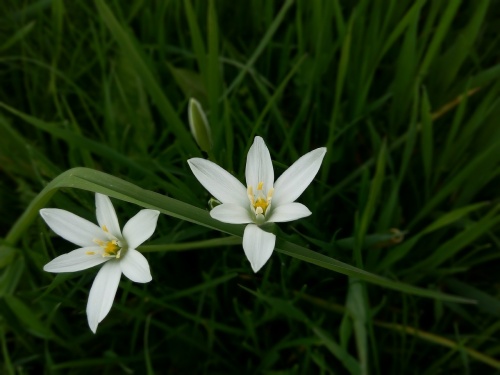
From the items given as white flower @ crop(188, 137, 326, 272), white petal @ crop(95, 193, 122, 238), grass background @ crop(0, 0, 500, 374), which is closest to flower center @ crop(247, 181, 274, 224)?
white flower @ crop(188, 137, 326, 272)

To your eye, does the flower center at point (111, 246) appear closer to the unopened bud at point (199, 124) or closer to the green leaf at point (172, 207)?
the green leaf at point (172, 207)

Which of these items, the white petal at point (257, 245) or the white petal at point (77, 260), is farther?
the white petal at point (77, 260)

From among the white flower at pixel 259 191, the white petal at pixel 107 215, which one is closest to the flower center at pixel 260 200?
the white flower at pixel 259 191

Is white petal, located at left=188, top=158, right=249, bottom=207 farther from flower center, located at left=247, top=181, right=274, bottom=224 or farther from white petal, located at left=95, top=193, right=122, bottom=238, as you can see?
white petal, located at left=95, top=193, right=122, bottom=238

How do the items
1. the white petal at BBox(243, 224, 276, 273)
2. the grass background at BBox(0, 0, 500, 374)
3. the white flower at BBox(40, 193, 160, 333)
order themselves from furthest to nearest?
the grass background at BBox(0, 0, 500, 374) → the white flower at BBox(40, 193, 160, 333) → the white petal at BBox(243, 224, 276, 273)

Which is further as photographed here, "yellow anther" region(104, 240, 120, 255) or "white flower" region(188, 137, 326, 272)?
"yellow anther" region(104, 240, 120, 255)
